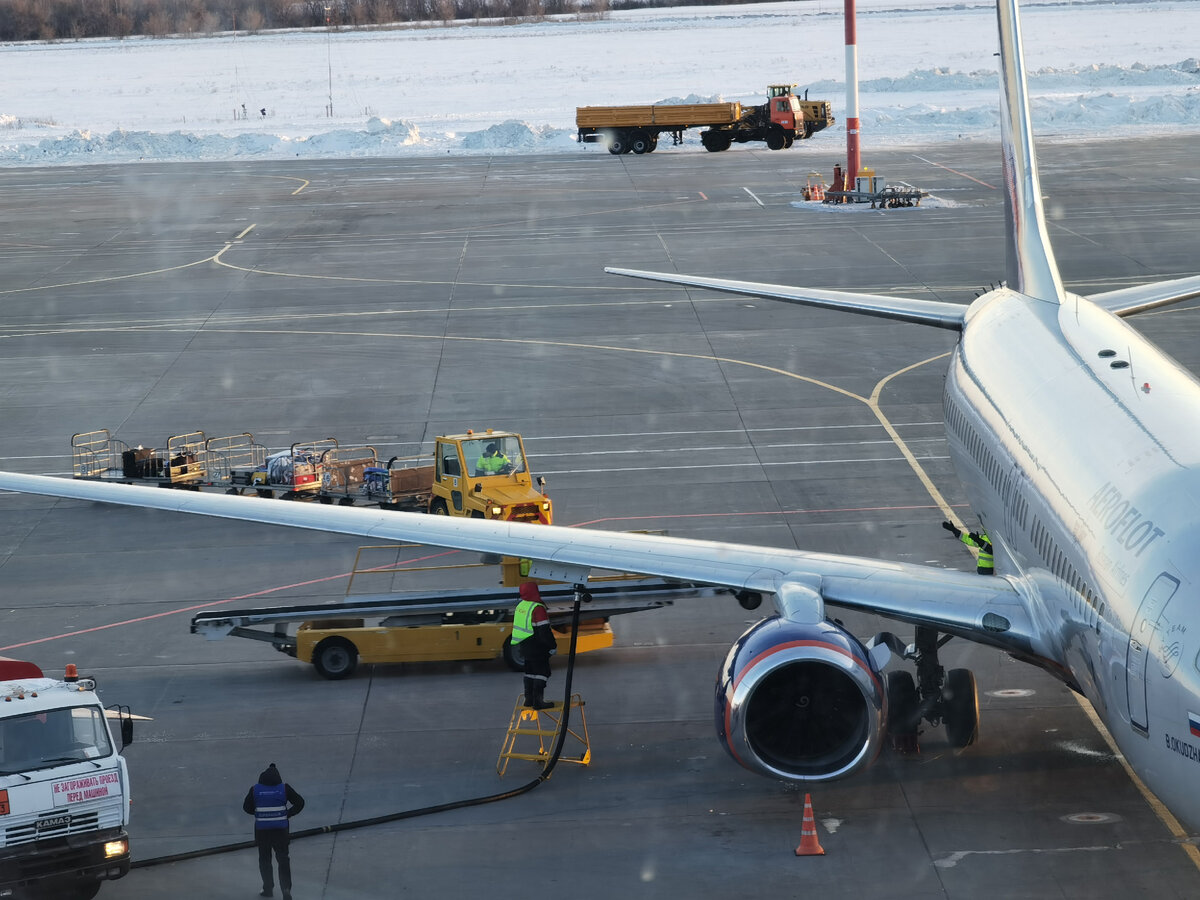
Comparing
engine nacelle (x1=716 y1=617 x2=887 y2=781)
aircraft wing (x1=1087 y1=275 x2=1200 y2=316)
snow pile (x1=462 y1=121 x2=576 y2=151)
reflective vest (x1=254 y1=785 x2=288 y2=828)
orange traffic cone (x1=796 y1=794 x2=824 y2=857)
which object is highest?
snow pile (x1=462 y1=121 x2=576 y2=151)

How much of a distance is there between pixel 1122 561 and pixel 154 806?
40.7ft

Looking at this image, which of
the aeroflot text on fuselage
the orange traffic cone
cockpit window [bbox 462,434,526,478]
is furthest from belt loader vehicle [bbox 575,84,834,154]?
the aeroflot text on fuselage

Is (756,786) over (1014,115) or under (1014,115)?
under

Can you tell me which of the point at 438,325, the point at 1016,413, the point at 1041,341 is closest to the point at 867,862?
the point at 1016,413

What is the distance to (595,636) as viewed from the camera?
23531 millimetres

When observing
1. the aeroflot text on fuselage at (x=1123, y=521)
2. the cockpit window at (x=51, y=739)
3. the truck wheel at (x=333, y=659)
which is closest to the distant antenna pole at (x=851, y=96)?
the truck wheel at (x=333, y=659)

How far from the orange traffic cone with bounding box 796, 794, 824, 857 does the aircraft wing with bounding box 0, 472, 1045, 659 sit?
2506 mm

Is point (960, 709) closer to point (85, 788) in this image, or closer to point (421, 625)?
point (421, 625)

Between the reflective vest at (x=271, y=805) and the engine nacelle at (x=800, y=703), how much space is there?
16.1 ft

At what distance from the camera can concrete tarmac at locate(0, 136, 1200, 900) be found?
1750 cm

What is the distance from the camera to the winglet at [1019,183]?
2475 cm

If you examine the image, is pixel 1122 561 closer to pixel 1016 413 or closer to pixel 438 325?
pixel 1016 413

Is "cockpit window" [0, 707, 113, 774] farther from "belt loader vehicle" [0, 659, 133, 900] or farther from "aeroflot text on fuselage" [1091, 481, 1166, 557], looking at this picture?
"aeroflot text on fuselage" [1091, 481, 1166, 557]

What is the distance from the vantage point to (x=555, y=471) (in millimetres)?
34938
